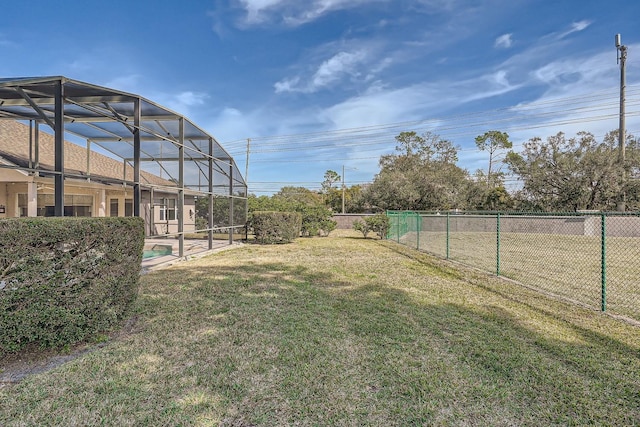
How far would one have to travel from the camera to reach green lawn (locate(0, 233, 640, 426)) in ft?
6.92

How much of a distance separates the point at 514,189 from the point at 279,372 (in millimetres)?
25559

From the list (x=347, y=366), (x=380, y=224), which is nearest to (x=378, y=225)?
(x=380, y=224)

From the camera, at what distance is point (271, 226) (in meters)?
12.6

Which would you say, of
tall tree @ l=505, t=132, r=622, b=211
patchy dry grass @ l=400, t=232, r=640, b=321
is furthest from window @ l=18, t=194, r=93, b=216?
tall tree @ l=505, t=132, r=622, b=211

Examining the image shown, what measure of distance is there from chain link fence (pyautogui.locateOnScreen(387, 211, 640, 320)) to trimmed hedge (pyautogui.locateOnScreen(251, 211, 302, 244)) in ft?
15.9

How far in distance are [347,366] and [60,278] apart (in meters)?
2.64

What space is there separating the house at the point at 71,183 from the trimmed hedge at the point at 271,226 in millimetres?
2432

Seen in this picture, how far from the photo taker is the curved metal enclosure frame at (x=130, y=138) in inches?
191

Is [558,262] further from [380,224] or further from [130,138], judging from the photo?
[130,138]

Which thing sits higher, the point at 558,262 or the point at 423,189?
the point at 423,189

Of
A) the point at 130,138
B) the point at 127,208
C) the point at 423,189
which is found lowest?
the point at 127,208

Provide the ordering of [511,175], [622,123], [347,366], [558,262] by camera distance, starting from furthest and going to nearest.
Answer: [511,175] < [622,123] < [558,262] < [347,366]

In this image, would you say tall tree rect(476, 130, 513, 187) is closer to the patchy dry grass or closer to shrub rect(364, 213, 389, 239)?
the patchy dry grass

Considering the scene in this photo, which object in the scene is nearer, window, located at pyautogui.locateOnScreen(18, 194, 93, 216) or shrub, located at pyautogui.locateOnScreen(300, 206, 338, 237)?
window, located at pyautogui.locateOnScreen(18, 194, 93, 216)
